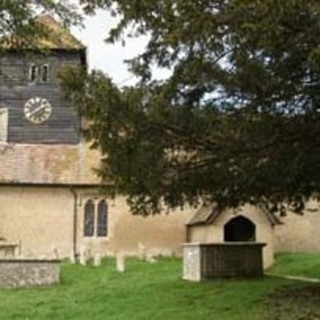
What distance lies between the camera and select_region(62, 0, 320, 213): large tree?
470 inches

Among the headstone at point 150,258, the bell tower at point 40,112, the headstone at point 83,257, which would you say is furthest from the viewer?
the bell tower at point 40,112

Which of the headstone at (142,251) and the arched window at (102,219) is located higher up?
the arched window at (102,219)

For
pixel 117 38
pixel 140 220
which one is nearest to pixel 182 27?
pixel 117 38

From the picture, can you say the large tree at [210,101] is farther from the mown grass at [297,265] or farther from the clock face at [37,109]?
the clock face at [37,109]

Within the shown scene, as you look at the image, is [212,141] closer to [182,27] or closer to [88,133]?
[88,133]

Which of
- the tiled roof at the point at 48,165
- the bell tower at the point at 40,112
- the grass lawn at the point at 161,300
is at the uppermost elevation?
the bell tower at the point at 40,112

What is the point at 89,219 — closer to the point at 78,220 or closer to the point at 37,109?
the point at 78,220

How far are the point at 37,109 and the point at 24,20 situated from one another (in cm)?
3360

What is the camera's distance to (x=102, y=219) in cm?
3719

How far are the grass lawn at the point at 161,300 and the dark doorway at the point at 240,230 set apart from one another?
9.03 metres

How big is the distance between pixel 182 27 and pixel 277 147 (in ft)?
12.7

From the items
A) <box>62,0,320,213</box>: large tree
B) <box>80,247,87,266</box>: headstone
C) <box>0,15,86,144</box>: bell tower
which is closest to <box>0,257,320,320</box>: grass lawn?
<box>62,0,320,213</box>: large tree

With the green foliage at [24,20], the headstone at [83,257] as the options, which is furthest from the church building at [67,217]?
the green foliage at [24,20]

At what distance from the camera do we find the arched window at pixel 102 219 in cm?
3684
